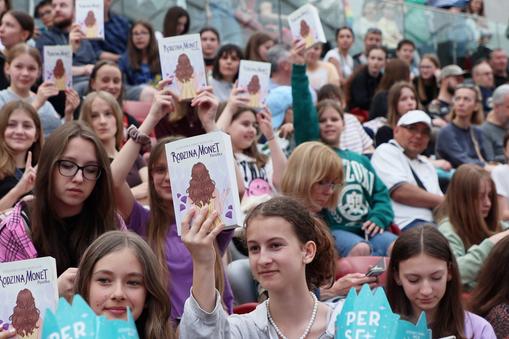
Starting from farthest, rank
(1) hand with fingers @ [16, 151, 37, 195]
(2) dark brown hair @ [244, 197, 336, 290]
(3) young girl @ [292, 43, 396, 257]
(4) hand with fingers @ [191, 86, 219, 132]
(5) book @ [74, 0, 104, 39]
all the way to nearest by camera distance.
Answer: (5) book @ [74, 0, 104, 39] < (3) young girl @ [292, 43, 396, 257] < (4) hand with fingers @ [191, 86, 219, 132] < (1) hand with fingers @ [16, 151, 37, 195] < (2) dark brown hair @ [244, 197, 336, 290]

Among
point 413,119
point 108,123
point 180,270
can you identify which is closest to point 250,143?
point 108,123

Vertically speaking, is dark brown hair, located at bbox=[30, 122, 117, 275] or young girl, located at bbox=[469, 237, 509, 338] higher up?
dark brown hair, located at bbox=[30, 122, 117, 275]

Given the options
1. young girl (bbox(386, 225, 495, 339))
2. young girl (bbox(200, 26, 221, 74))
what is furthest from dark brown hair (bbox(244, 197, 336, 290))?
young girl (bbox(200, 26, 221, 74))

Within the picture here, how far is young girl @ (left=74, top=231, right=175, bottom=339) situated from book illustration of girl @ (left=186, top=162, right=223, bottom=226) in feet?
0.93

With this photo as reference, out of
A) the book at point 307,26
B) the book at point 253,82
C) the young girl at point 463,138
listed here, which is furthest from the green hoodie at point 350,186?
the young girl at point 463,138

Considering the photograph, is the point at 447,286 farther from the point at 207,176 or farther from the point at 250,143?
the point at 250,143

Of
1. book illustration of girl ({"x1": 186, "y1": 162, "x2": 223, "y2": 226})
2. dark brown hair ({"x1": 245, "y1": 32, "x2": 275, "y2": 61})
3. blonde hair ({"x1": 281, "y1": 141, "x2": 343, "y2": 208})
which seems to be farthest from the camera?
dark brown hair ({"x1": 245, "y1": 32, "x2": 275, "y2": 61})

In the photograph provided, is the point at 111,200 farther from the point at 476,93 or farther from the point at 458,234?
the point at 476,93

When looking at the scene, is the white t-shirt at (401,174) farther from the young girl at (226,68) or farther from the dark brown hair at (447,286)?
the dark brown hair at (447,286)

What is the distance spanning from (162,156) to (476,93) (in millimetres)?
6691

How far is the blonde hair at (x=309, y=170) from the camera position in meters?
7.32

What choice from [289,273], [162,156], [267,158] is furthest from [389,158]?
[289,273]

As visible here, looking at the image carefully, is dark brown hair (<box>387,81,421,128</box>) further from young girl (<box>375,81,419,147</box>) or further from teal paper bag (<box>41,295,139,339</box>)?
teal paper bag (<box>41,295,139,339</box>)

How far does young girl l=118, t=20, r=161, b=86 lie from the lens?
12.0m
